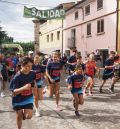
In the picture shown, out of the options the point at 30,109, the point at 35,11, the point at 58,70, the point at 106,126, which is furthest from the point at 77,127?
the point at 35,11

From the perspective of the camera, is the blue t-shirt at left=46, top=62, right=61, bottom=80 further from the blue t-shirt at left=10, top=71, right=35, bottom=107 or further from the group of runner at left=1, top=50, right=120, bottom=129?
the blue t-shirt at left=10, top=71, right=35, bottom=107

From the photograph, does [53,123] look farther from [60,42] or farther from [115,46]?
[60,42]

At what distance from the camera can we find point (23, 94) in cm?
719

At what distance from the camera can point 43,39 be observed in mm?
56281

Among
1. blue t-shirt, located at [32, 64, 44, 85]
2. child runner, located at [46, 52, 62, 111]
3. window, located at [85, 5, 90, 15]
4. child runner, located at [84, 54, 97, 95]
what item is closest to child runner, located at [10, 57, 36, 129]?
blue t-shirt, located at [32, 64, 44, 85]

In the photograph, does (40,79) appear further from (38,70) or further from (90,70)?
(90,70)

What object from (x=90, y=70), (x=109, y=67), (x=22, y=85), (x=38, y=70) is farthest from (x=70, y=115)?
(x=109, y=67)

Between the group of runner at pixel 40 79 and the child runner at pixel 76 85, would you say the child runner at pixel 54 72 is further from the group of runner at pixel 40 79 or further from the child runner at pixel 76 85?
the child runner at pixel 76 85

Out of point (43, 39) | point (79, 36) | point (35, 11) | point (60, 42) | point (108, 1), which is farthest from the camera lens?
point (43, 39)

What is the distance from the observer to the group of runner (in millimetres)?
7055

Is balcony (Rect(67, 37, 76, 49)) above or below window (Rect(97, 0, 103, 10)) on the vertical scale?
below

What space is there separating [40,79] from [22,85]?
3640 millimetres

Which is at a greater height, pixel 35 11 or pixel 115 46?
pixel 35 11

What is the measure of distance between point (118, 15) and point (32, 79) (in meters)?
21.6
